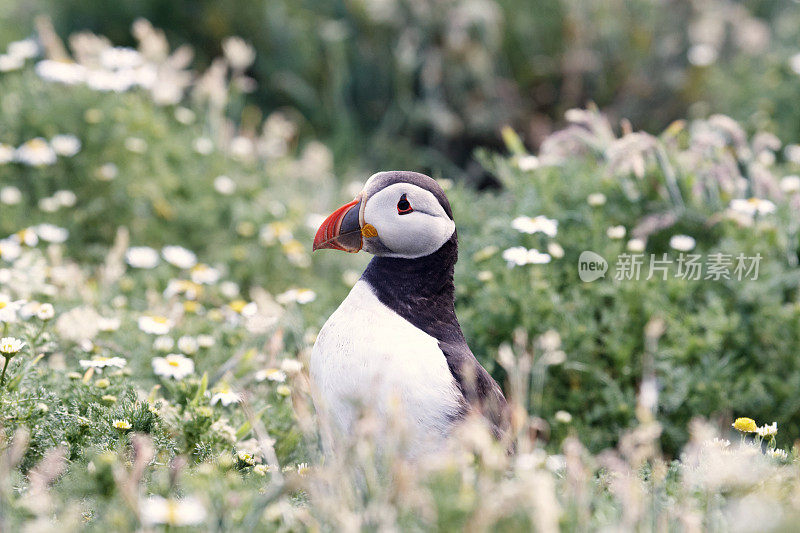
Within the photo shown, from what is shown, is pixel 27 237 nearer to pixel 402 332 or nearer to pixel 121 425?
pixel 121 425

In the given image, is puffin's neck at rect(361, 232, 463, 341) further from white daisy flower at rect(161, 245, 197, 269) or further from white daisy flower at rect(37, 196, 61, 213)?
white daisy flower at rect(37, 196, 61, 213)

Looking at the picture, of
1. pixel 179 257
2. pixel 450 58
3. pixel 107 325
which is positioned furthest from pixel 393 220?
pixel 450 58

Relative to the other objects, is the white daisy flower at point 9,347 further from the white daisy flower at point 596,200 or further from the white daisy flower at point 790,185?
the white daisy flower at point 790,185

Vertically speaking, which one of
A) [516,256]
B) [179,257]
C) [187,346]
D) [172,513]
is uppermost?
[172,513]

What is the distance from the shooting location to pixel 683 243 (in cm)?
402

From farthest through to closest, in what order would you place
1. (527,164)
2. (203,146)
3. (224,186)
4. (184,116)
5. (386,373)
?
1. (184,116)
2. (203,146)
3. (224,186)
4. (527,164)
5. (386,373)

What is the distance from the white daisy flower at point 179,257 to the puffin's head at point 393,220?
215 cm

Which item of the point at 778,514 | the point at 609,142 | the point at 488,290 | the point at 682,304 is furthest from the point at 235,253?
the point at 778,514

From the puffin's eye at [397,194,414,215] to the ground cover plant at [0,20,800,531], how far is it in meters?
0.57

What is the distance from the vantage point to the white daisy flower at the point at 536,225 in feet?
12.3

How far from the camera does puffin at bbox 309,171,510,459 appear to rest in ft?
8.55

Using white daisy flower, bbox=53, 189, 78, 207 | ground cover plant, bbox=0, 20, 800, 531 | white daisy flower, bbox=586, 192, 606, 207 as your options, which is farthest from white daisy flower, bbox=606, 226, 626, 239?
white daisy flower, bbox=53, 189, 78, 207

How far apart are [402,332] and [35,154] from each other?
3.40 m

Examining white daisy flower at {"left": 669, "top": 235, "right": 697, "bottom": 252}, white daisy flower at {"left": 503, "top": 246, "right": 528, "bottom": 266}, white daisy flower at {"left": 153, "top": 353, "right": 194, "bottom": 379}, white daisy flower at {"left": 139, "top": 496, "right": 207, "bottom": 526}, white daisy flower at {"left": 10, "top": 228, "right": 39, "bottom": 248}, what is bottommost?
white daisy flower at {"left": 10, "top": 228, "right": 39, "bottom": 248}
